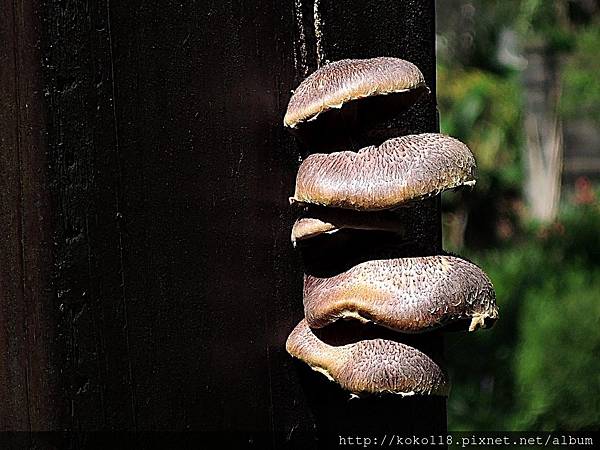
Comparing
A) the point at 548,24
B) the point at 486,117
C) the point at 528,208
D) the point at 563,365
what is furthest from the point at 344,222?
the point at 486,117

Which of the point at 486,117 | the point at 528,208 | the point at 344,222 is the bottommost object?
the point at 528,208

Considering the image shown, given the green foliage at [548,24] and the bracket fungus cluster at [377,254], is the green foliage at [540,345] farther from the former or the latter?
the bracket fungus cluster at [377,254]

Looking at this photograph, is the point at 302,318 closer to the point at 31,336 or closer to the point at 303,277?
the point at 303,277

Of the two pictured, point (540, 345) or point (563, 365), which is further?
point (540, 345)

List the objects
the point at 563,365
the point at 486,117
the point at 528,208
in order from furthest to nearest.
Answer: the point at 486,117
the point at 528,208
the point at 563,365

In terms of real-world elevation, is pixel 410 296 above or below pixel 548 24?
below

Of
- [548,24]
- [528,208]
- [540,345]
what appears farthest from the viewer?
[528,208]

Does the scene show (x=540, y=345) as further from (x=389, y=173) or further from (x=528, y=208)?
(x=389, y=173)
